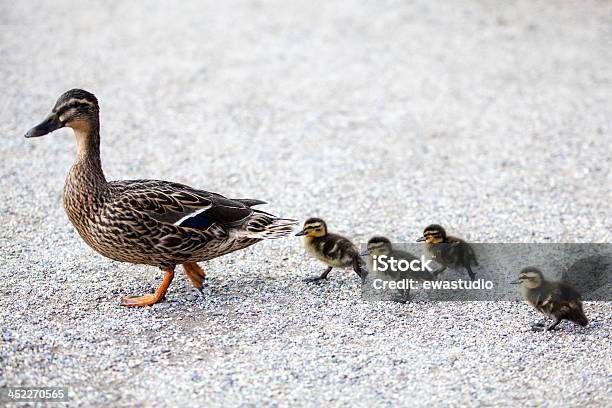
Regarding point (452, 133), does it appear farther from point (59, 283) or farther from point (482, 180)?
point (59, 283)

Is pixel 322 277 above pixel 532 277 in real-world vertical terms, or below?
Result: below

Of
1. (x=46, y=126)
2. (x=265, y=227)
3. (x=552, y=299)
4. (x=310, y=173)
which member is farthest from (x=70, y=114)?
(x=552, y=299)

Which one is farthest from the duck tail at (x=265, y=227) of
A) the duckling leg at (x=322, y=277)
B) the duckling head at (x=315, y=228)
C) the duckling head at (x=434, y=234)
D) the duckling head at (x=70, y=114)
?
the duckling head at (x=70, y=114)

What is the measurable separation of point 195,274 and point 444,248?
174 centimetres

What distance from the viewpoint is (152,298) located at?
544cm

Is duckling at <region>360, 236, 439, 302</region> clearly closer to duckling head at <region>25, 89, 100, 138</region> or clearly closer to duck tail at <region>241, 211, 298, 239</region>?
duck tail at <region>241, 211, 298, 239</region>

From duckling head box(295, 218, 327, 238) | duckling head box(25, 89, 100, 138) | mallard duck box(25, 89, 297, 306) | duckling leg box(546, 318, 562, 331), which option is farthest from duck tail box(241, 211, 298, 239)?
duckling leg box(546, 318, 562, 331)

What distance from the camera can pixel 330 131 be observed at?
28.8ft

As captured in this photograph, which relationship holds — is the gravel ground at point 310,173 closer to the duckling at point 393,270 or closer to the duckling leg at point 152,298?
the duckling leg at point 152,298

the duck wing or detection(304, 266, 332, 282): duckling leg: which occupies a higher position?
detection(304, 266, 332, 282): duckling leg

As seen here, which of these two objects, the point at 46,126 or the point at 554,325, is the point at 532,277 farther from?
the point at 46,126

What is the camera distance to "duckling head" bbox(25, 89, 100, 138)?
5.45m

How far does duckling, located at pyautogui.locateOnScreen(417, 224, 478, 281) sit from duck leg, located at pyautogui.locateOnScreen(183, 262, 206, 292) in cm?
153

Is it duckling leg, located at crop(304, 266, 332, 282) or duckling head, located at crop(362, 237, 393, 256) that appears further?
duckling leg, located at crop(304, 266, 332, 282)
